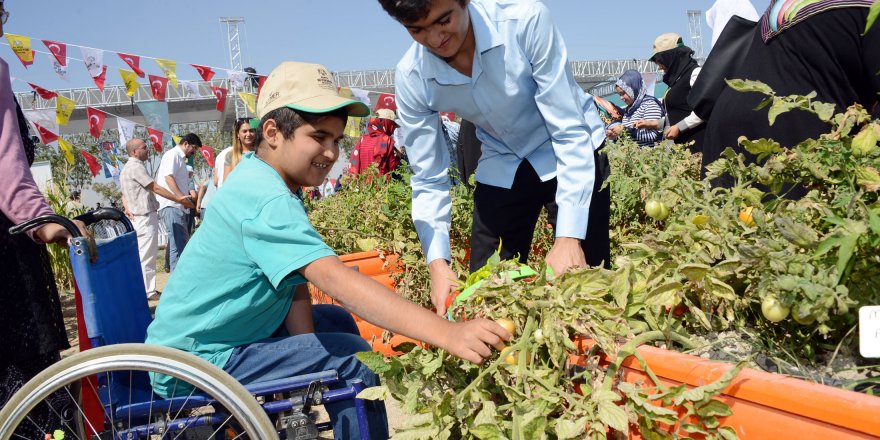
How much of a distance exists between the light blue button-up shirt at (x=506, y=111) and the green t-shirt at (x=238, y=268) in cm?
53

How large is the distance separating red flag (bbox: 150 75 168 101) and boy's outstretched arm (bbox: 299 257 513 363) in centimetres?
957

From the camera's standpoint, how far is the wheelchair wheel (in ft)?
5.11

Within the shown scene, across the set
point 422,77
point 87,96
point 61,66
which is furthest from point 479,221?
point 87,96

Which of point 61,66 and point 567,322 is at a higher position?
point 61,66

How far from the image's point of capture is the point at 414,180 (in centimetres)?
219

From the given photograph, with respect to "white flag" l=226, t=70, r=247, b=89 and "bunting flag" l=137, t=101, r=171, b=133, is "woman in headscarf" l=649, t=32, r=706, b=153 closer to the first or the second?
"white flag" l=226, t=70, r=247, b=89

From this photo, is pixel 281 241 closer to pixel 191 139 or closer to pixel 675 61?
pixel 675 61

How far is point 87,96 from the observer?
25.2m

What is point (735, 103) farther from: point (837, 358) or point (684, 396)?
point (684, 396)

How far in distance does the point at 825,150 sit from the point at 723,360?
1.58 feet

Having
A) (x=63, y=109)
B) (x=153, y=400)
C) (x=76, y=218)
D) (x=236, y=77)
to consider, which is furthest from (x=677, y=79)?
(x=63, y=109)

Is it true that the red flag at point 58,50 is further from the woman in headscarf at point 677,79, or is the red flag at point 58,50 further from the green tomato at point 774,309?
the green tomato at point 774,309

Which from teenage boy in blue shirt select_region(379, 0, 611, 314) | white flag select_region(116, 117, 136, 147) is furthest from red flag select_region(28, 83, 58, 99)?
teenage boy in blue shirt select_region(379, 0, 611, 314)

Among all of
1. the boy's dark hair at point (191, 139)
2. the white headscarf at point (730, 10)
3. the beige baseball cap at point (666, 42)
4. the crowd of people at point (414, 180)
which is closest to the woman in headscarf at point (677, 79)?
the beige baseball cap at point (666, 42)
